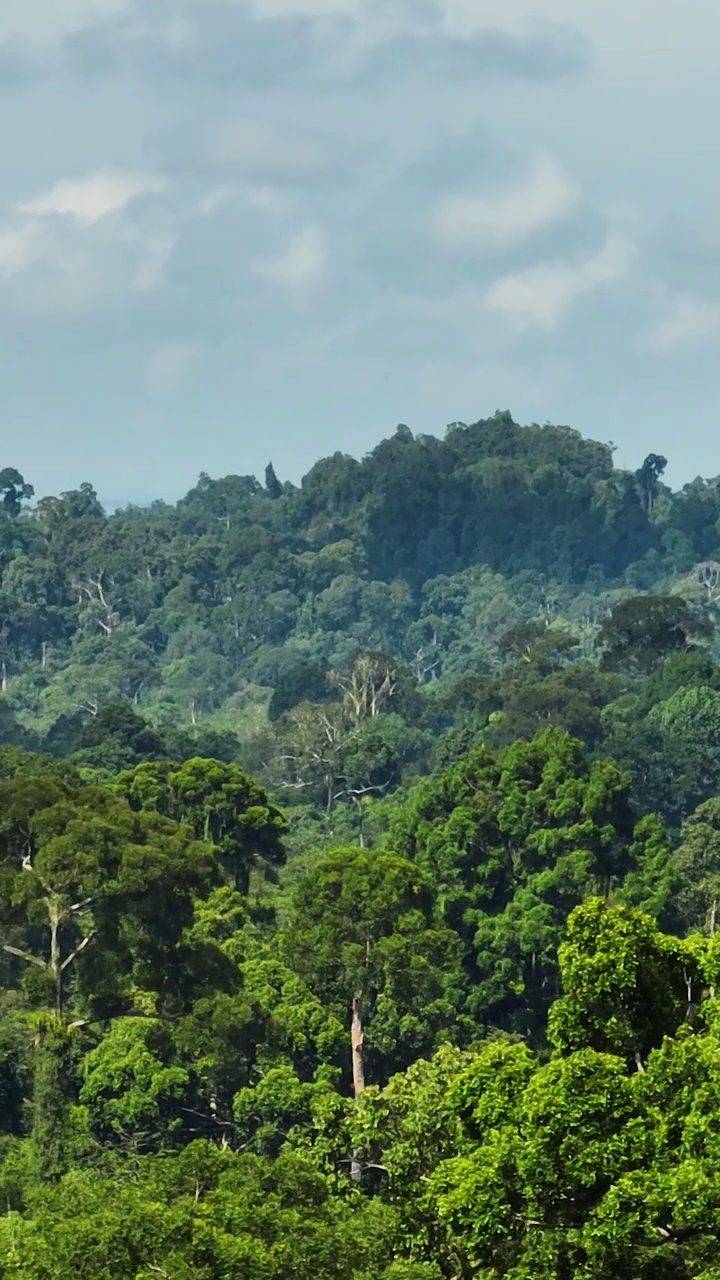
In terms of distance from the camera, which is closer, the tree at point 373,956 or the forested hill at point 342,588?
the tree at point 373,956

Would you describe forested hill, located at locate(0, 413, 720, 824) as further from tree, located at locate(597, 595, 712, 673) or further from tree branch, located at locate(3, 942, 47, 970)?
tree branch, located at locate(3, 942, 47, 970)

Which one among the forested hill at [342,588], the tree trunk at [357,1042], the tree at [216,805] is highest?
the forested hill at [342,588]

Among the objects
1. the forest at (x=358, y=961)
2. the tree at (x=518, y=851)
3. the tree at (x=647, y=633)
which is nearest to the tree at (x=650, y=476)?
the forest at (x=358, y=961)

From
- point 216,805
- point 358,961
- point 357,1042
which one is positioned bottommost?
point 357,1042

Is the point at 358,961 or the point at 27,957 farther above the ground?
the point at 27,957

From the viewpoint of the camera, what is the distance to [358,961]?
45.9m

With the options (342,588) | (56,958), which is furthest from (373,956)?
(342,588)

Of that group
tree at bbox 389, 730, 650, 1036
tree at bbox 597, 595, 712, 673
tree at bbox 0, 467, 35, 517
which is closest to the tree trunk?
tree at bbox 389, 730, 650, 1036

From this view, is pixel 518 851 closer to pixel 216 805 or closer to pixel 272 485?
pixel 216 805

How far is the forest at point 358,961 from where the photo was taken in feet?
74.4

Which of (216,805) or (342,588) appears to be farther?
(342,588)

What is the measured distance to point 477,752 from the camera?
57.9 meters

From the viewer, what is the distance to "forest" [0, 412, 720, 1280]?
74.4ft

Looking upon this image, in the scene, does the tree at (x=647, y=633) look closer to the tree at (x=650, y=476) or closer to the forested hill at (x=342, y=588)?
the forested hill at (x=342, y=588)
